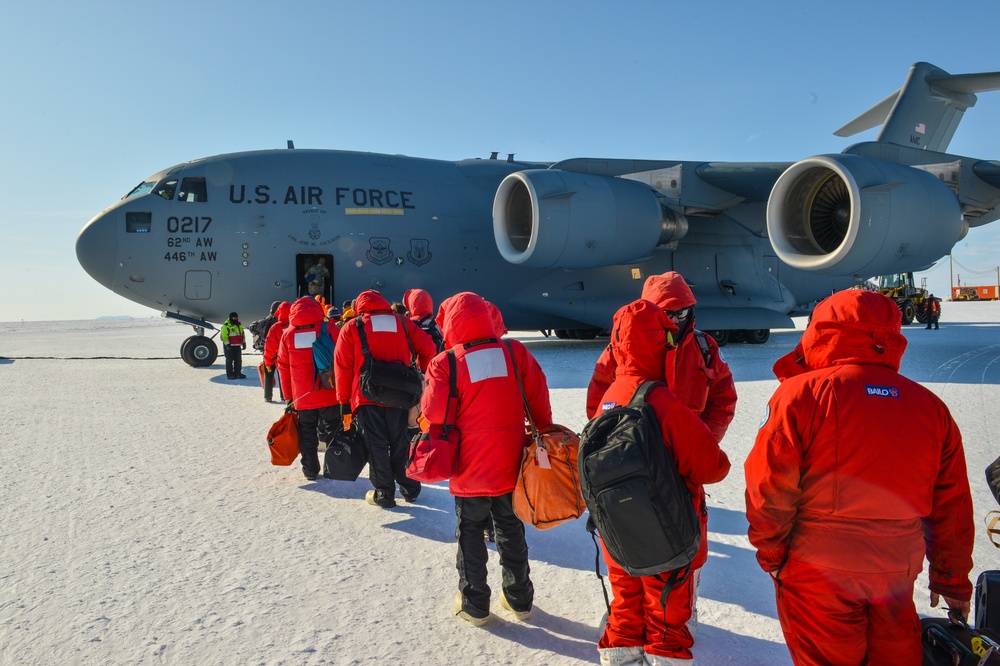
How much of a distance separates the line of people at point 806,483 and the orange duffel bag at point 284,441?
2.61m

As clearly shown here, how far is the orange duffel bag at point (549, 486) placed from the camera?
9.17 ft

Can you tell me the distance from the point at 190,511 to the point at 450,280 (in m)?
8.60

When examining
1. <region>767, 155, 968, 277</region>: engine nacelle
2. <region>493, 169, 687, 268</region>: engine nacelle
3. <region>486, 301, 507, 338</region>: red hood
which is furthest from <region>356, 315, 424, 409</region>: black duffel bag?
<region>493, 169, 687, 268</region>: engine nacelle

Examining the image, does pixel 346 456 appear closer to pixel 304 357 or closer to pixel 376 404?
pixel 376 404

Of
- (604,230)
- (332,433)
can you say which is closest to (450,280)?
(604,230)

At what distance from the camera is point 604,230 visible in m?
11.1

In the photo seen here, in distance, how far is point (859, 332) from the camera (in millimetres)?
2109

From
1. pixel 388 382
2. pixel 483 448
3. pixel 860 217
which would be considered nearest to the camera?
pixel 483 448

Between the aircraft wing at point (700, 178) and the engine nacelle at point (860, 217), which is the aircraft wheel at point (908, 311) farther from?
the engine nacelle at point (860, 217)

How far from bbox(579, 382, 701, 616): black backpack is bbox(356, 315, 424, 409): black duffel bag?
2424mm

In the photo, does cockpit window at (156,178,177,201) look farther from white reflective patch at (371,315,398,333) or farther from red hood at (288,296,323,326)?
white reflective patch at (371,315,398,333)

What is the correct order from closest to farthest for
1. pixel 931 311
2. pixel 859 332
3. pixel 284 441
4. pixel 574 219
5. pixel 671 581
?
pixel 859 332 → pixel 671 581 → pixel 284 441 → pixel 574 219 → pixel 931 311

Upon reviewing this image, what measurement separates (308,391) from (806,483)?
162 inches

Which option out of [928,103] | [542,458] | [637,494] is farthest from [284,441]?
[928,103]
